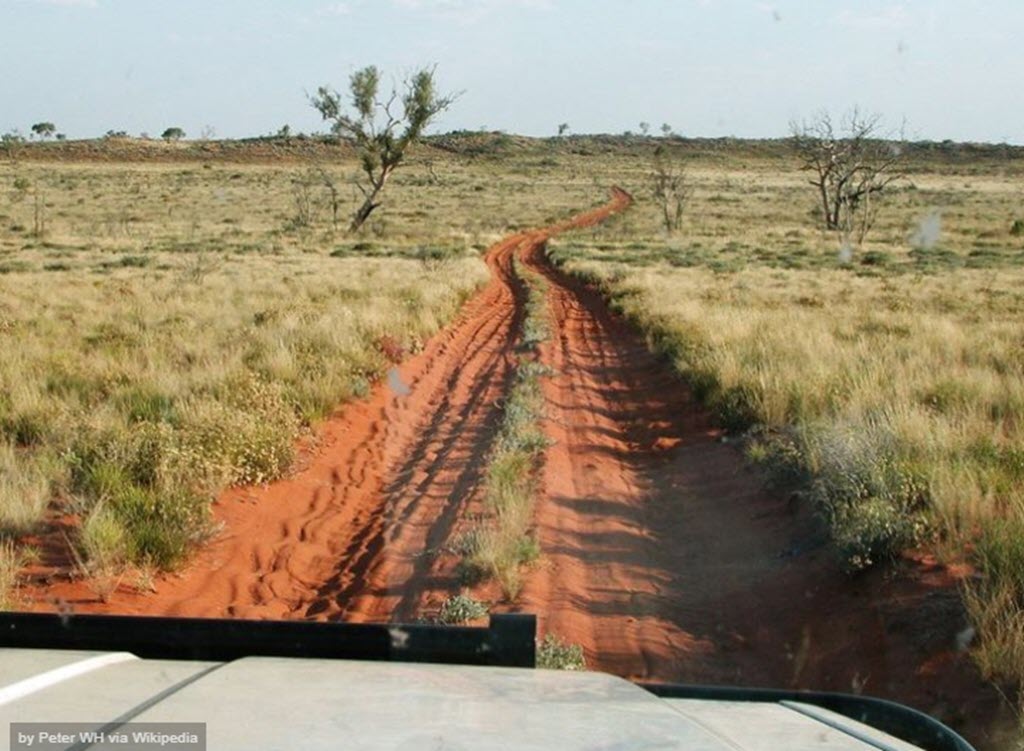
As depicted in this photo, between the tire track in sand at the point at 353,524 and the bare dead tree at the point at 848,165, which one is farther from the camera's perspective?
the bare dead tree at the point at 848,165

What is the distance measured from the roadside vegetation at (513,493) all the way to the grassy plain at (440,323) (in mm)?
1922

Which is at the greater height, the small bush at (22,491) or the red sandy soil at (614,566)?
the small bush at (22,491)

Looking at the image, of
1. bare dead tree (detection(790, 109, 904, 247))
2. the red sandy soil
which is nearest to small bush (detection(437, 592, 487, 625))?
the red sandy soil

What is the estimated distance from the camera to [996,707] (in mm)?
4969

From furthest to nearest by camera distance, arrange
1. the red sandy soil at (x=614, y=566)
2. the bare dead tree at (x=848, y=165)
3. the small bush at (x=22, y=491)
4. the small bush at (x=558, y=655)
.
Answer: the bare dead tree at (x=848, y=165), the small bush at (x=22, y=491), the red sandy soil at (x=614, y=566), the small bush at (x=558, y=655)

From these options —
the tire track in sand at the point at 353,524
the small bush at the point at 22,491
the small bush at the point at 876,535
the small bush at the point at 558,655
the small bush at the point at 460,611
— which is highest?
the small bush at the point at 876,535

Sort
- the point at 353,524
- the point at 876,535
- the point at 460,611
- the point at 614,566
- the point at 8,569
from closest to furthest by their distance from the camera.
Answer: the point at 460,611 < the point at 8,569 < the point at 876,535 < the point at 614,566 < the point at 353,524

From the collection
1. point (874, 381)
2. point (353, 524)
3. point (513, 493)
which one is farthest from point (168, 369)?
point (874, 381)

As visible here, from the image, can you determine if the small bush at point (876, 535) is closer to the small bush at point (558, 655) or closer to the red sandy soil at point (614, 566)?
the red sandy soil at point (614, 566)

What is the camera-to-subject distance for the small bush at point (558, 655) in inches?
217

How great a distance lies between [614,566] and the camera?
7.56 metres

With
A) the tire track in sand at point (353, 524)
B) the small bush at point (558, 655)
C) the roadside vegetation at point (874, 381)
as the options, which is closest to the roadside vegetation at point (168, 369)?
the tire track in sand at point (353, 524)

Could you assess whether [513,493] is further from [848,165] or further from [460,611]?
[848,165]

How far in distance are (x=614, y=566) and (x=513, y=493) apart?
3.96 ft
